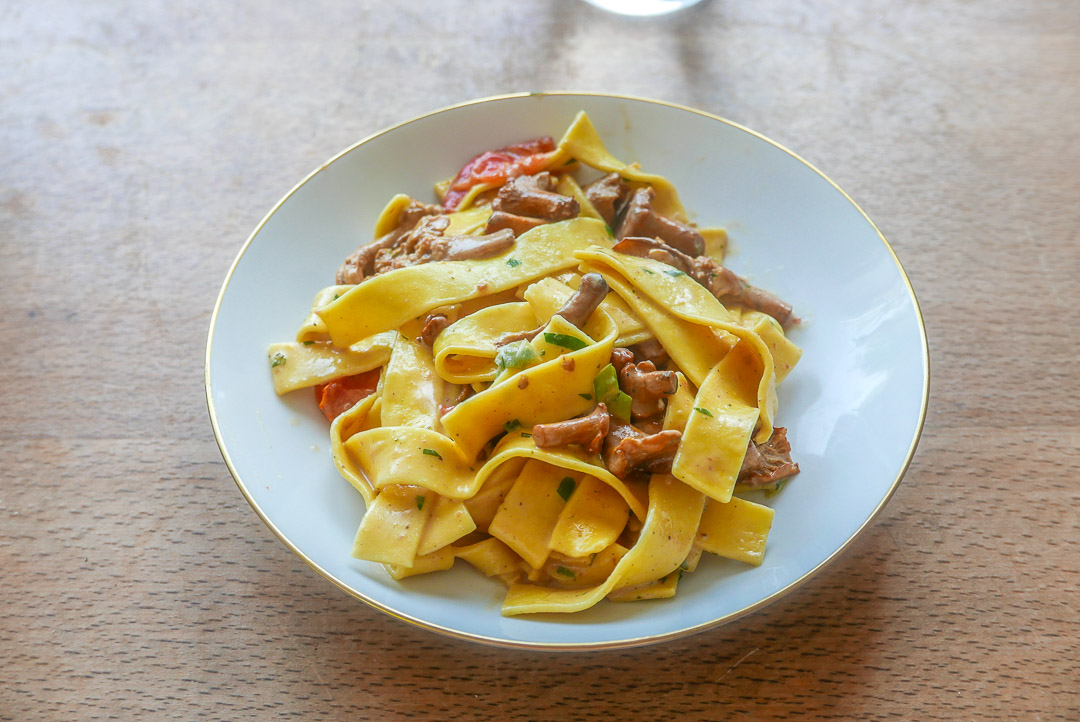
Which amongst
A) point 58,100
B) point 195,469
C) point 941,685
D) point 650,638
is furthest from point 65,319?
point 941,685

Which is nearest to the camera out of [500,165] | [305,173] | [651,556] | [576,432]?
[651,556]

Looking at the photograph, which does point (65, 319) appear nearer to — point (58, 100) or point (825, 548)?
point (58, 100)

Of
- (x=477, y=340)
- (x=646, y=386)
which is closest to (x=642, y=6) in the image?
(x=477, y=340)

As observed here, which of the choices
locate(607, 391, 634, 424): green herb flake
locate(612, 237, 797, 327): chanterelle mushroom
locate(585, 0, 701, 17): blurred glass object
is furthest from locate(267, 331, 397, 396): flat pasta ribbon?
locate(585, 0, 701, 17): blurred glass object

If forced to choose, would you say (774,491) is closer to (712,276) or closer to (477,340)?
(712,276)

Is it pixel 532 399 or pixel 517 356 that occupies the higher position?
pixel 517 356

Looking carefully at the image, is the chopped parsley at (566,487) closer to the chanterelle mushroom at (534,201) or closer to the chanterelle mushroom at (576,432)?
the chanterelle mushroom at (576,432)
